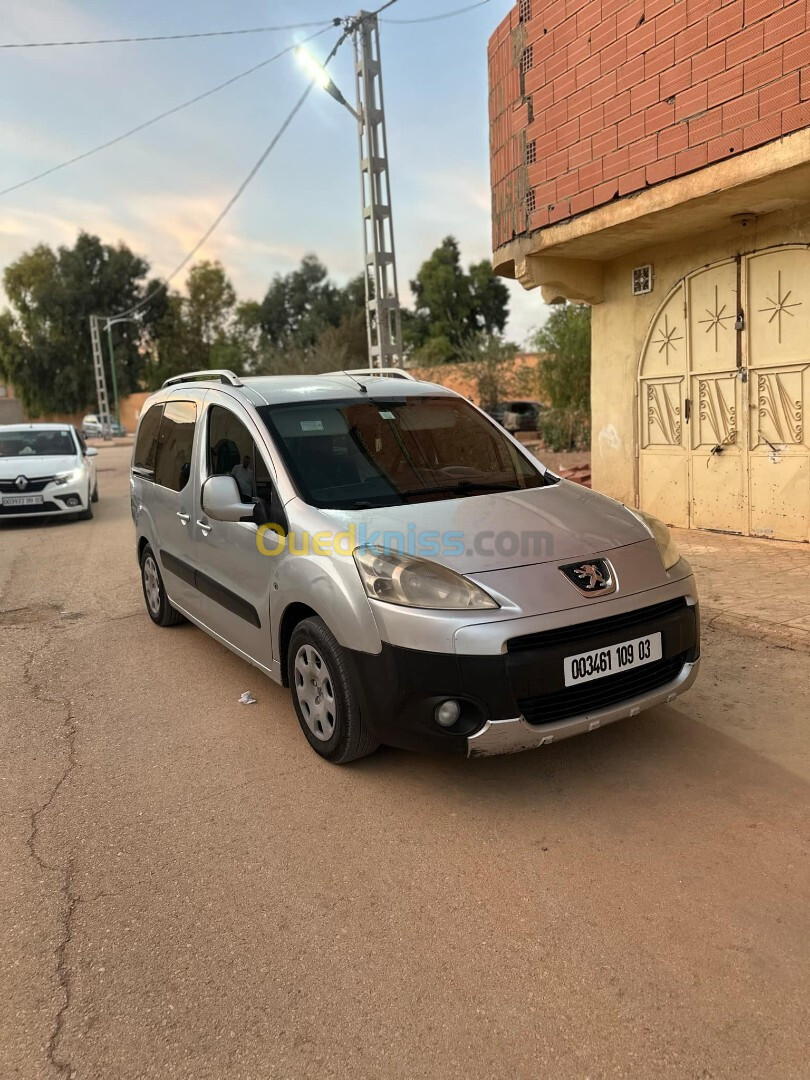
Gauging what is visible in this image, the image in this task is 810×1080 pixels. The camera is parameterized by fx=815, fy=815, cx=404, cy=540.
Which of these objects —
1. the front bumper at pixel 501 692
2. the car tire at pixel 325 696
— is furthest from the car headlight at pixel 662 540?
the car tire at pixel 325 696

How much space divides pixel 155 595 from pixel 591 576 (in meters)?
3.90

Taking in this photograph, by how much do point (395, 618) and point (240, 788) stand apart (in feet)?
3.60

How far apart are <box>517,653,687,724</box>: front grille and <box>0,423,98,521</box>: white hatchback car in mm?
10772

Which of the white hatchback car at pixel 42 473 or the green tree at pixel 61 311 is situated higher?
the green tree at pixel 61 311

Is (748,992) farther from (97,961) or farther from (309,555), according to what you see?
(309,555)

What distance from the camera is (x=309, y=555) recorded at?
359 centimetres

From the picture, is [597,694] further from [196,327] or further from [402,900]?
[196,327]

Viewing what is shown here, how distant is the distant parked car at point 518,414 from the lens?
22469 mm

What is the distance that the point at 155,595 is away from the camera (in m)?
6.15

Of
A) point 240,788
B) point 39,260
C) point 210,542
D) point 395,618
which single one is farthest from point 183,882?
point 39,260

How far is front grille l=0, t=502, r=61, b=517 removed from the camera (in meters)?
11.9

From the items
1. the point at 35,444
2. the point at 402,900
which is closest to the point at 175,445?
the point at 402,900

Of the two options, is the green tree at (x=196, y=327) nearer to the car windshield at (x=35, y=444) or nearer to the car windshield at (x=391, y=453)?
the car windshield at (x=35, y=444)

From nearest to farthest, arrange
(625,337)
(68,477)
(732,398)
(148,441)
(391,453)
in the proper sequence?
(391,453) < (148,441) < (732,398) < (625,337) < (68,477)
